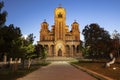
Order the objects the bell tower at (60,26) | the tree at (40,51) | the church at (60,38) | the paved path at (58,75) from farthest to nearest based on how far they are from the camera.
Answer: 1. the bell tower at (60,26)
2. the church at (60,38)
3. the tree at (40,51)
4. the paved path at (58,75)

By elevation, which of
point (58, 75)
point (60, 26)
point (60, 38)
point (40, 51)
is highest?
point (60, 26)

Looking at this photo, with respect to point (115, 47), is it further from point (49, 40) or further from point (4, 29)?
point (49, 40)

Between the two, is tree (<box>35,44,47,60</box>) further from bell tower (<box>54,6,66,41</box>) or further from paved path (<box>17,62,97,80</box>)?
bell tower (<box>54,6,66,41</box>)

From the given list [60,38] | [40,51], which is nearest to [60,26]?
[60,38]

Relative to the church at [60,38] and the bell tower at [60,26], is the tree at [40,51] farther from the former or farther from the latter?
the bell tower at [60,26]

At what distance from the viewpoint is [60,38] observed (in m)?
136

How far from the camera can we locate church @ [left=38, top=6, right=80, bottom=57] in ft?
444

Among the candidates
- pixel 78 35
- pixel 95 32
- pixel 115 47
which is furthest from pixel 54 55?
pixel 115 47

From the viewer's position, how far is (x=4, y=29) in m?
22.5

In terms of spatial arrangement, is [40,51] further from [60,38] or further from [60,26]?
[60,26]

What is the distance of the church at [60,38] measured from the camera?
13525 centimetres

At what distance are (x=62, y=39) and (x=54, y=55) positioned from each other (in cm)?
907

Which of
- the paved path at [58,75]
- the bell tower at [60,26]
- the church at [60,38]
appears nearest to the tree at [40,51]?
the paved path at [58,75]

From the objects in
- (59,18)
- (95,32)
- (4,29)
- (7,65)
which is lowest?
(7,65)
